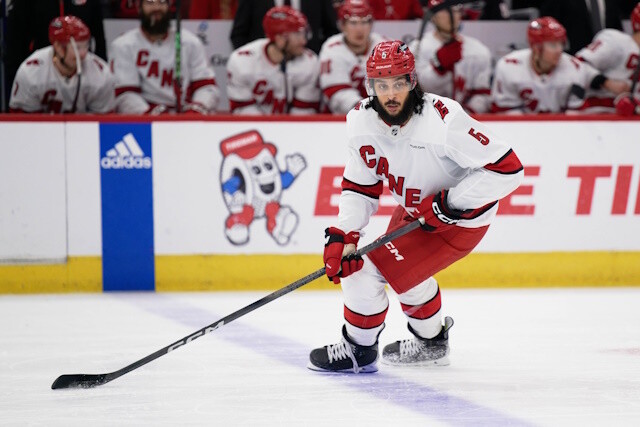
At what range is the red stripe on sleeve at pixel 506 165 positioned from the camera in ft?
10.1

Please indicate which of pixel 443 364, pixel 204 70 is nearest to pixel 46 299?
pixel 204 70

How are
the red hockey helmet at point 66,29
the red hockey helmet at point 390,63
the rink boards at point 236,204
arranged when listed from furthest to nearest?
1. the red hockey helmet at point 66,29
2. the rink boards at point 236,204
3. the red hockey helmet at point 390,63

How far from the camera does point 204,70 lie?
551 cm

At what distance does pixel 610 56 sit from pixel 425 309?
9.33 ft

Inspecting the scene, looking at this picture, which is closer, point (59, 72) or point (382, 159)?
point (382, 159)

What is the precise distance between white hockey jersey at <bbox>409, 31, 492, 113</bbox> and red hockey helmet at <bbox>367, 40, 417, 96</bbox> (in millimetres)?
2526

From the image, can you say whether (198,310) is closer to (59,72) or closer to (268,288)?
(268,288)

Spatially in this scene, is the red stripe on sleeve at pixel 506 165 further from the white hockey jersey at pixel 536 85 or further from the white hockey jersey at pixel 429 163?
the white hockey jersey at pixel 536 85

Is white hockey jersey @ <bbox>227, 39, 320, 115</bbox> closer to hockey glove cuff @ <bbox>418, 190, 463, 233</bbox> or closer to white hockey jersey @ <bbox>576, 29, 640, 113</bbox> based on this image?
white hockey jersey @ <bbox>576, 29, 640, 113</bbox>

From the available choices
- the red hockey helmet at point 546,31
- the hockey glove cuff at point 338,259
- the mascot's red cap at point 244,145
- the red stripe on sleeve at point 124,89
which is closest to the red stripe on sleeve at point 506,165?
the hockey glove cuff at point 338,259

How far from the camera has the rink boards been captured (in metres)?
4.67

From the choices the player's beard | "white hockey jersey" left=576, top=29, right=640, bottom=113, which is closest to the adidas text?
the player's beard

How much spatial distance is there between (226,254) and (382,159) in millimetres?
1727

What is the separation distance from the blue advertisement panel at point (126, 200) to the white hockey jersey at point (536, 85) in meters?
2.06
